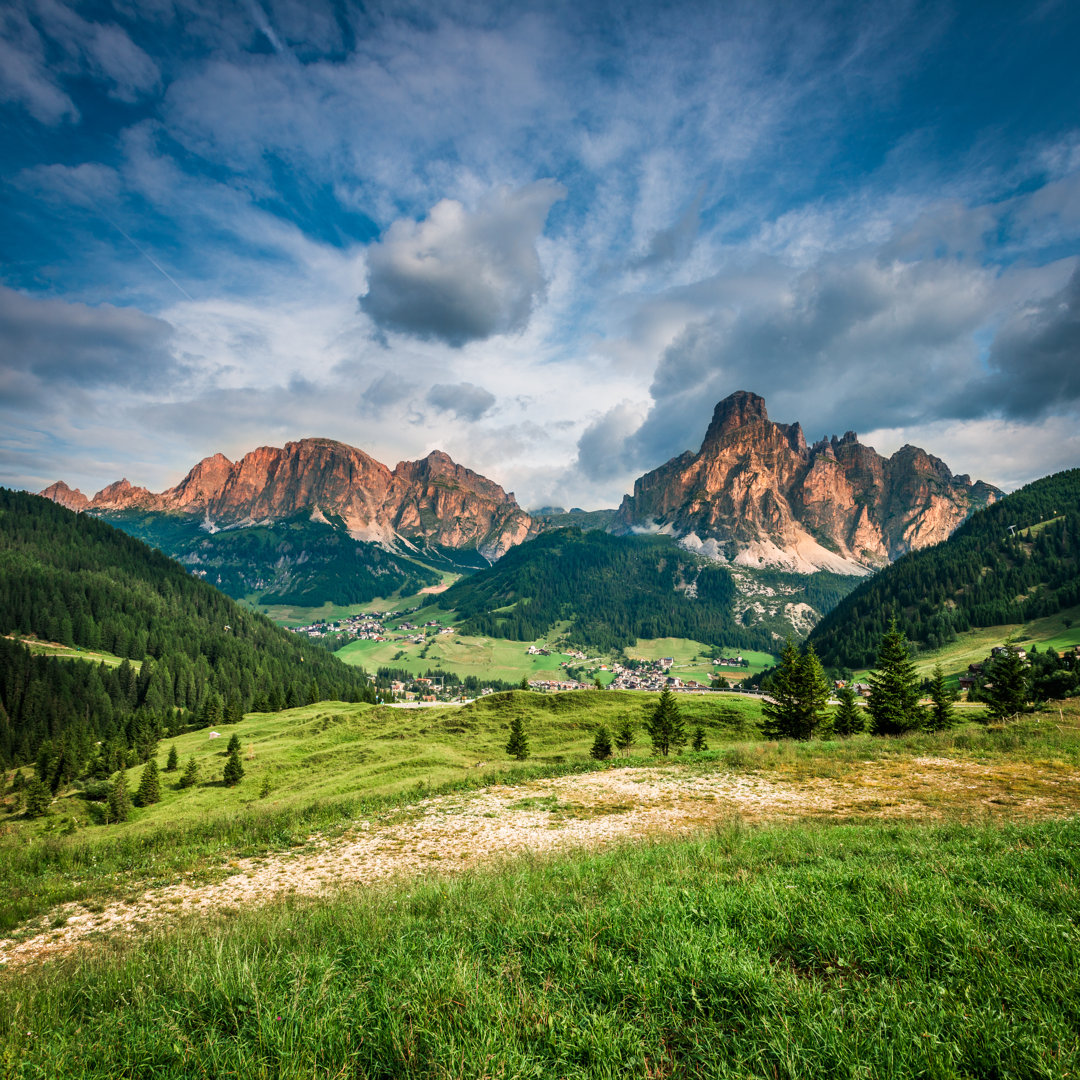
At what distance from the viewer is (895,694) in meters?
A: 40.0

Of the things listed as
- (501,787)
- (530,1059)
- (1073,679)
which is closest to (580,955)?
(530,1059)

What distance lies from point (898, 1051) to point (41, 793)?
6443cm

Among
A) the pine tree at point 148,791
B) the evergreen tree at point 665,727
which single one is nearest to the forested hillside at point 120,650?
the pine tree at point 148,791

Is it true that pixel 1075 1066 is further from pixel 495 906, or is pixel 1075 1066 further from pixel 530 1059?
pixel 495 906

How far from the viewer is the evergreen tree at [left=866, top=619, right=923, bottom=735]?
38.9m

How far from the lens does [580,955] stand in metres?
4.41

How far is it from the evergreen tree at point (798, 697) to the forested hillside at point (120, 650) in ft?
258

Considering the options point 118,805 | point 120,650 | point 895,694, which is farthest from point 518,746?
point 120,650

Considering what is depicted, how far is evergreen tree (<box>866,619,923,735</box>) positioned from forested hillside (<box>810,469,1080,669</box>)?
137m

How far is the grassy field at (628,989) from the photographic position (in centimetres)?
304

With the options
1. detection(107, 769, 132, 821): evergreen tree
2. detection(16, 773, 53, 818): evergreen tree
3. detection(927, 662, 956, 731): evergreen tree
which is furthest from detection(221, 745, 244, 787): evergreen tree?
detection(927, 662, 956, 731): evergreen tree

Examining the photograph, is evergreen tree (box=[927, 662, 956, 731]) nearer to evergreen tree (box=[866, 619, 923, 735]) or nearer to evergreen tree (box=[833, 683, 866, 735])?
evergreen tree (box=[866, 619, 923, 735])

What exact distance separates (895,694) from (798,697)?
7.91 m

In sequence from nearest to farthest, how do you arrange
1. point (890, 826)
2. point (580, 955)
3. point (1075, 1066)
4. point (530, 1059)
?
point (1075, 1066)
point (530, 1059)
point (580, 955)
point (890, 826)
